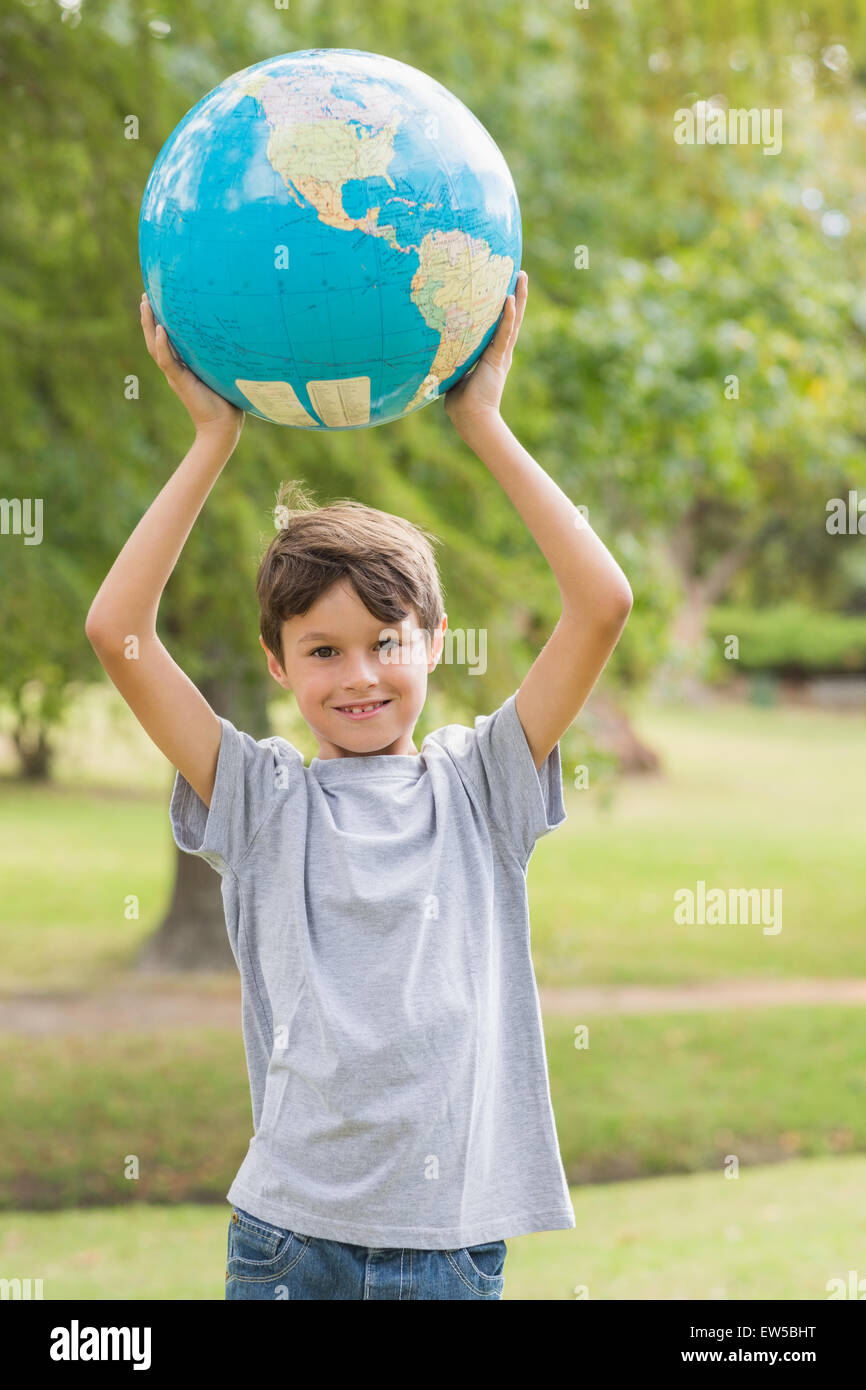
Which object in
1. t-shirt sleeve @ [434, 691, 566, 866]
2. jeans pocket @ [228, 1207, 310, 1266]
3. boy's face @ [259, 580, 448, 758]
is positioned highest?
boy's face @ [259, 580, 448, 758]

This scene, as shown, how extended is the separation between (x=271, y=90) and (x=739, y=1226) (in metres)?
5.33

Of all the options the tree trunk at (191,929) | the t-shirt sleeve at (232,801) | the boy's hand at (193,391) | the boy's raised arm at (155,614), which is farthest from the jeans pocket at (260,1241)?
the tree trunk at (191,929)

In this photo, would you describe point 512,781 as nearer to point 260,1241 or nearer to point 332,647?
point 332,647

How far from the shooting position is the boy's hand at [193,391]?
2256mm

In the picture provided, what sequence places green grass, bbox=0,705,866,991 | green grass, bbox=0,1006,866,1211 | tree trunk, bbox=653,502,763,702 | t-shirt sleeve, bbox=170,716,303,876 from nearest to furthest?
t-shirt sleeve, bbox=170,716,303,876, green grass, bbox=0,1006,866,1211, green grass, bbox=0,705,866,991, tree trunk, bbox=653,502,763,702

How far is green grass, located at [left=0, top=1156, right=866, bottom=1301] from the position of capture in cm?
531

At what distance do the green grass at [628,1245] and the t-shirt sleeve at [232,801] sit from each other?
9.65ft

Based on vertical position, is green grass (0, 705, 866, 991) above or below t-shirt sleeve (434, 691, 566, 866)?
below

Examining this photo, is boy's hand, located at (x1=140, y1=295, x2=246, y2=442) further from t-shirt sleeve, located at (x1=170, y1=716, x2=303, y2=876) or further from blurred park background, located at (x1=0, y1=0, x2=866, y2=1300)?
blurred park background, located at (x1=0, y1=0, x2=866, y2=1300)

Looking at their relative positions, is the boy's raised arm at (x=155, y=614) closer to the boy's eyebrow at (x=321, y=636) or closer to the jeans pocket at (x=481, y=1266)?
the boy's eyebrow at (x=321, y=636)

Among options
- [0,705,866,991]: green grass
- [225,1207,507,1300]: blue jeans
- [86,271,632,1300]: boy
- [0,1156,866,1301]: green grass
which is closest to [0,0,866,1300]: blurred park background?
[0,1156,866,1301]: green grass

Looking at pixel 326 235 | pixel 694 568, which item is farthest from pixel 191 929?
pixel 694 568

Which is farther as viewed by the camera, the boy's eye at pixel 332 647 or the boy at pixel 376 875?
the boy's eye at pixel 332 647

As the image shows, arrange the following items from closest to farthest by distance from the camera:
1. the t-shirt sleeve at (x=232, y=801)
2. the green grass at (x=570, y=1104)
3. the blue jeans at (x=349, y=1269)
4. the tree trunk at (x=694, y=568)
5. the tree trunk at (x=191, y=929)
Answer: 1. the blue jeans at (x=349, y=1269)
2. the t-shirt sleeve at (x=232, y=801)
3. the green grass at (x=570, y=1104)
4. the tree trunk at (x=191, y=929)
5. the tree trunk at (x=694, y=568)
